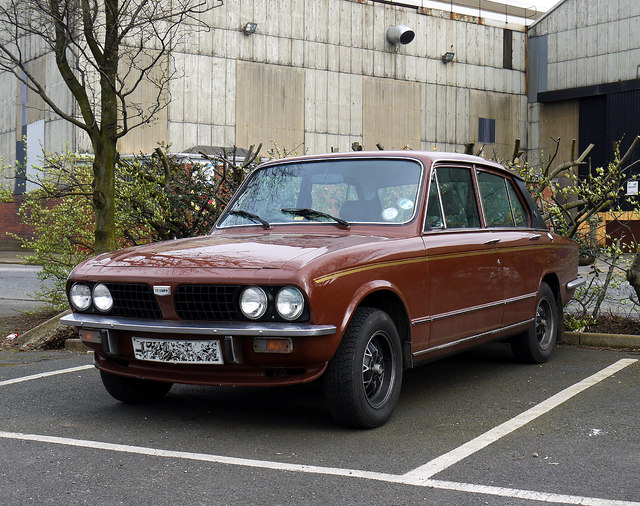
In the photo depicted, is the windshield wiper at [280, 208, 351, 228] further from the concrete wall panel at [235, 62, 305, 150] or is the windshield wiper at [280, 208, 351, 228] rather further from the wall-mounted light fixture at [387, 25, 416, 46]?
the wall-mounted light fixture at [387, 25, 416, 46]

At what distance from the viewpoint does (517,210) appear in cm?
743

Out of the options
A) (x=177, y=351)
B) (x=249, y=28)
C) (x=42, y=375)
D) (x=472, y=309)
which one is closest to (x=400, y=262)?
(x=472, y=309)

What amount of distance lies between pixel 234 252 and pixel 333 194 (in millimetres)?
1226

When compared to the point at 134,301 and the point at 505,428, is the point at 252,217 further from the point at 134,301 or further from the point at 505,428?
the point at 505,428

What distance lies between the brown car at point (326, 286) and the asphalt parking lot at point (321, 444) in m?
0.33

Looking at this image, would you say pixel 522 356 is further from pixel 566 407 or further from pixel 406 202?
pixel 406 202

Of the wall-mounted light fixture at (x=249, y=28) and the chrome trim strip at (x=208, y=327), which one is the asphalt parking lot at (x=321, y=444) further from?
the wall-mounted light fixture at (x=249, y=28)

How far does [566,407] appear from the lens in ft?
18.8

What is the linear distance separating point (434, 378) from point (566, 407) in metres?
1.37

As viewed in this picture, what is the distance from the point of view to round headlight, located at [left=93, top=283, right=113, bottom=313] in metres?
5.25

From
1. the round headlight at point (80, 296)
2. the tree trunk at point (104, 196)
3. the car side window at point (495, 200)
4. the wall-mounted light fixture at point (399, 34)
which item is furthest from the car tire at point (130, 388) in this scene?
the wall-mounted light fixture at point (399, 34)

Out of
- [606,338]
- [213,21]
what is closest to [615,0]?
[213,21]

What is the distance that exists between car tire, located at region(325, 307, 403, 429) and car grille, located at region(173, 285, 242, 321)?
25.3 inches

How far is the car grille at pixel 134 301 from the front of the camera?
507cm
